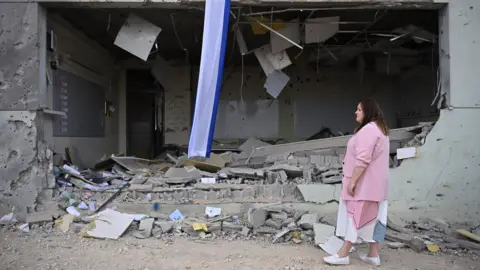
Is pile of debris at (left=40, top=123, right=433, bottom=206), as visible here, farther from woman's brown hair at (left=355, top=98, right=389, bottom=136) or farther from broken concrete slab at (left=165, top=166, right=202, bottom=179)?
woman's brown hair at (left=355, top=98, right=389, bottom=136)

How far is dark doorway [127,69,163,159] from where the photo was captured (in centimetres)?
981

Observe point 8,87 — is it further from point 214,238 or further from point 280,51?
point 280,51

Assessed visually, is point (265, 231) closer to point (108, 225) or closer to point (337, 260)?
point (337, 260)

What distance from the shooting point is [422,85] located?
819 centimetres

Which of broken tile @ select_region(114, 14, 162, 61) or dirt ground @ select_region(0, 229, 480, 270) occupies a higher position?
broken tile @ select_region(114, 14, 162, 61)

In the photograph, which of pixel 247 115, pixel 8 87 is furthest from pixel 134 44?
pixel 247 115

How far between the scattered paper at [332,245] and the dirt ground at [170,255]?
3.1 inches

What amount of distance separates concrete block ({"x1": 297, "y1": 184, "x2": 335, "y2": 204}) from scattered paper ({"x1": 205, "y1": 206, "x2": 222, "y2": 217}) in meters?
1.15

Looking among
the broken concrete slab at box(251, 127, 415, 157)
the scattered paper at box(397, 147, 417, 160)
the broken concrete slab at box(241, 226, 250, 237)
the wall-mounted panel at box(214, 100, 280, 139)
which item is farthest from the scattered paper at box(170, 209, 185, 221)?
the wall-mounted panel at box(214, 100, 280, 139)

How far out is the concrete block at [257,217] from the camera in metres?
4.69

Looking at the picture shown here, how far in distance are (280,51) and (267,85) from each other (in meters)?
0.82

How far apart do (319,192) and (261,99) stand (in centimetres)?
456

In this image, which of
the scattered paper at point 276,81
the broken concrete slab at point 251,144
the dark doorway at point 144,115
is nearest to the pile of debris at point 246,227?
the scattered paper at point 276,81

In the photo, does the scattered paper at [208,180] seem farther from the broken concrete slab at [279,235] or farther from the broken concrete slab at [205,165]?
the broken concrete slab at [279,235]
